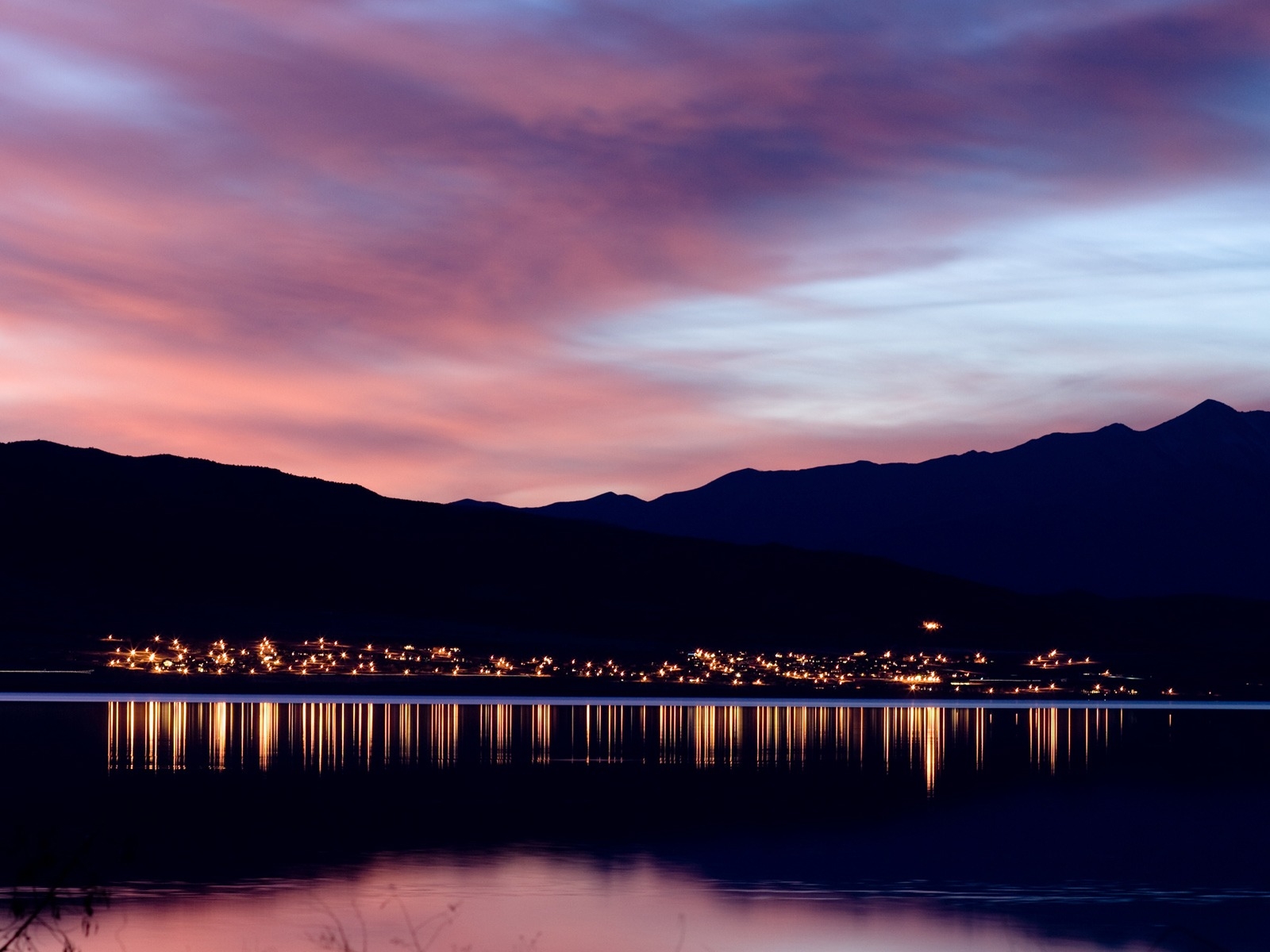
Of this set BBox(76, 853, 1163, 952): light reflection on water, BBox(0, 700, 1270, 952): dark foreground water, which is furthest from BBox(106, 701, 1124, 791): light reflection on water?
BBox(76, 853, 1163, 952): light reflection on water

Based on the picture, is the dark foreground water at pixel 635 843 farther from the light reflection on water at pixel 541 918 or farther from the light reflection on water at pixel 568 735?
the light reflection on water at pixel 568 735

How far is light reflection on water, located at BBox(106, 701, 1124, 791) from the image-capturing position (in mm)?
78688

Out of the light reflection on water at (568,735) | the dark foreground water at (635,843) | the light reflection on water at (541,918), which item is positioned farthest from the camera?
the light reflection on water at (568,735)

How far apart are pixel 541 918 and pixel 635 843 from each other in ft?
43.6

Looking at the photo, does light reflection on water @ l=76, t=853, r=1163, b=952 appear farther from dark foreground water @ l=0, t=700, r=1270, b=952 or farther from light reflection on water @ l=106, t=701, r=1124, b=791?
light reflection on water @ l=106, t=701, r=1124, b=791

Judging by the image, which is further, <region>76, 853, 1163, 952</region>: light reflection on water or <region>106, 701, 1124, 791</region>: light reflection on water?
<region>106, 701, 1124, 791</region>: light reflection on water

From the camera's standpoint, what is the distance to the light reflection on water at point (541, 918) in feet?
100

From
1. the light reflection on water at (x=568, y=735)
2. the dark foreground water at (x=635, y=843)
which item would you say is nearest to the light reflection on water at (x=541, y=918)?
the dark foreground water at (x=635, y=843)

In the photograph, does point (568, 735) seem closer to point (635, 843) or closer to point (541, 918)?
point (635, 843)

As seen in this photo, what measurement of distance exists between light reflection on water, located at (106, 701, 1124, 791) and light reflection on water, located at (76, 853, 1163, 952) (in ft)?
101

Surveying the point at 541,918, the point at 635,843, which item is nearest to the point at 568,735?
the point at 635,843

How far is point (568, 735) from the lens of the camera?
10331 cm

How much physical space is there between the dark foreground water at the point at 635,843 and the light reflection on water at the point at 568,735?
590 mm

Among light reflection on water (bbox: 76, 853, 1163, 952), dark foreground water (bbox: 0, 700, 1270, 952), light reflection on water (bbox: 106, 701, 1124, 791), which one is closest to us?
light reflection on water (bbox: 76, 853, 1163, 952)
